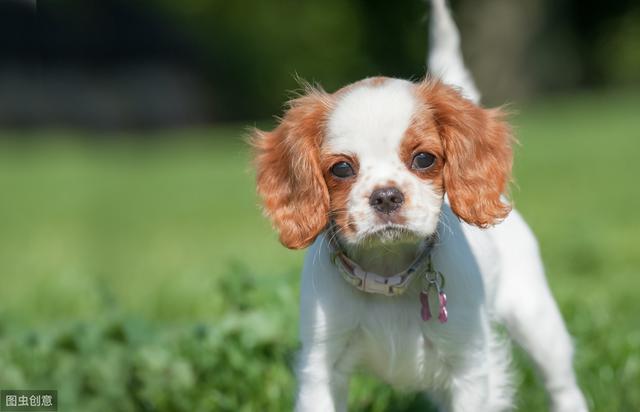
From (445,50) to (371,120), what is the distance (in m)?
1.25

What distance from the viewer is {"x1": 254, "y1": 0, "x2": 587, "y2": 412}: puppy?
3637 millimetres

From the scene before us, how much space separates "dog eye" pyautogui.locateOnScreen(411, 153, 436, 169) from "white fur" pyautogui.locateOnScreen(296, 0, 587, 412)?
0.07m

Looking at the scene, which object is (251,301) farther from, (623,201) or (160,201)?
(160,201)

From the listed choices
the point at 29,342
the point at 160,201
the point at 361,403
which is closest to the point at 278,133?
the point at 361,403

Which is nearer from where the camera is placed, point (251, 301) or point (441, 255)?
point (441, 255)

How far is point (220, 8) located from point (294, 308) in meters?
24.0

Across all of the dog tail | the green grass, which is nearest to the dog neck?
the green grass

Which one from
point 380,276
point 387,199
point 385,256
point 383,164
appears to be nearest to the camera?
point 387,199

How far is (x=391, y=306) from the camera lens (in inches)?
149

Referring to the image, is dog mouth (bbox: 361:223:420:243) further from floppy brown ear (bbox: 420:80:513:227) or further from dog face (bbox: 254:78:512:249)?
floppy brown ear (bbox: 420:80:513:227)

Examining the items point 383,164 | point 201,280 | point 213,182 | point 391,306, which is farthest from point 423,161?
point 213,182

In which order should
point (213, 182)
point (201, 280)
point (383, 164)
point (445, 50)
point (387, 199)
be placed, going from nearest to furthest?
point (387, 199)
point (383, 164)
point (445, 50)
point (201, 280)
point (213, 182)

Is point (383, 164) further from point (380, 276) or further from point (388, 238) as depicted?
point (380, 276)

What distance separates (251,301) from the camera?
539 centimetres
